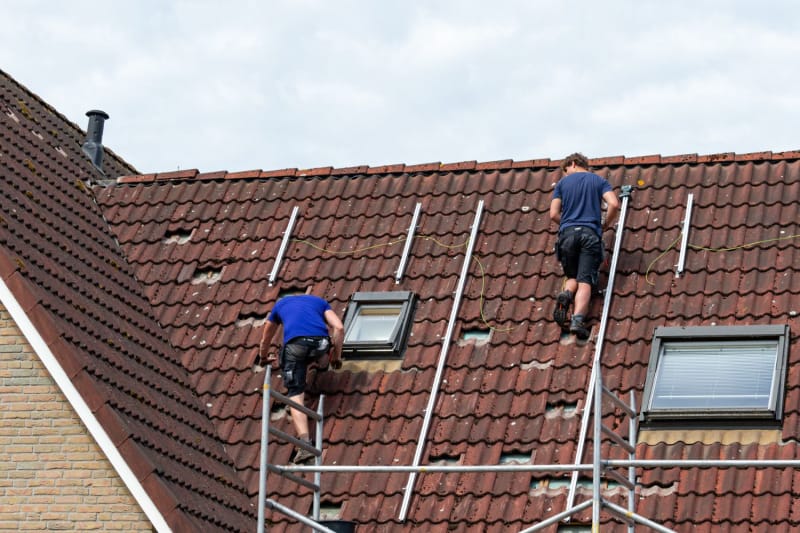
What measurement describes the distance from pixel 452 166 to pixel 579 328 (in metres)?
3.55

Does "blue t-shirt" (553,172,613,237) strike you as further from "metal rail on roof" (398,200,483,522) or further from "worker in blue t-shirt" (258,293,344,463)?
"worker in blue t-shirt" (258,293,344,463)

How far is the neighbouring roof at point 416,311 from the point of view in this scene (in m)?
11.9

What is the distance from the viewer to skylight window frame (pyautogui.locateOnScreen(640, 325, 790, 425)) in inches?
471

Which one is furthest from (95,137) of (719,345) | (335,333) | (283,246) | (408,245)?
(719,345)

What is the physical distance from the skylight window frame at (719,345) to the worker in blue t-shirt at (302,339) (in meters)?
2.65

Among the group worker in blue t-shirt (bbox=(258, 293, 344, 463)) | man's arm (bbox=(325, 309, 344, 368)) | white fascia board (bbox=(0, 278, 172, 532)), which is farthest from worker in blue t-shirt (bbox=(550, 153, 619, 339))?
white fascia board (bbox=(0, 278, 172, 532))

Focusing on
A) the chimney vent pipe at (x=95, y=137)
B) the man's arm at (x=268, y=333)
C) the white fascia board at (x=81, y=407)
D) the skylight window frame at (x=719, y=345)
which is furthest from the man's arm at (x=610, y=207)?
the chimney vent pipe at (x=95, y=137)

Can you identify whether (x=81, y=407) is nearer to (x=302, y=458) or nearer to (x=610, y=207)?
(x=302, y=458)

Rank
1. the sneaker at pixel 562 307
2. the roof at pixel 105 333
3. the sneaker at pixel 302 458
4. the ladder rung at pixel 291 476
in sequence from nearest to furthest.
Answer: the roof at pixel 105 333 < the ladder rung at pixel 291 476 < the sneaker at pixel 302 458 < the sneaker at pixel 562 307

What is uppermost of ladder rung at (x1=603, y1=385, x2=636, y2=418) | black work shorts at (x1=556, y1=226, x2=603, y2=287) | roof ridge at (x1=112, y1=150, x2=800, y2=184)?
roof ridge at (x1=112, y1=150, x2=800, y2=184)

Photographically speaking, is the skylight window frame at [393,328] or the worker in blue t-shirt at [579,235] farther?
the skylight window frame at [393,328]

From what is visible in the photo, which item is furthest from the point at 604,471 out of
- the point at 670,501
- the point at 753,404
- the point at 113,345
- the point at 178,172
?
the point at 178,172

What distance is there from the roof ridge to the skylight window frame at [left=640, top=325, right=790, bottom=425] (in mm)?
2945

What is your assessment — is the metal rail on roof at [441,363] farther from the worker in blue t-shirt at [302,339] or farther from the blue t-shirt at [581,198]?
the blue t-shirt at [581,198]
